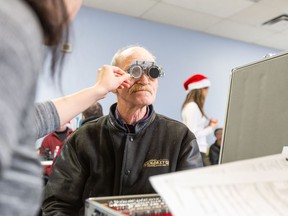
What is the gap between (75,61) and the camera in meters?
3.67

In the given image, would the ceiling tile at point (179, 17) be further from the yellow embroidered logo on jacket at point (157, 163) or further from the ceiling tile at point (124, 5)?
the yellow embroidered logo on jacket at point (157, 163)

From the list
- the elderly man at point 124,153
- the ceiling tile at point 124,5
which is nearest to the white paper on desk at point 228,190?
the elderly man at point 124,153

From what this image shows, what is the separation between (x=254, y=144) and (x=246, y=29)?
3655 millimetres

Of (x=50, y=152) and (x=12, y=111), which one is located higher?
(x=12, y=111)

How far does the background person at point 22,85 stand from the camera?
0.87 ft

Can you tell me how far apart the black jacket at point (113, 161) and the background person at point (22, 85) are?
0.56 m

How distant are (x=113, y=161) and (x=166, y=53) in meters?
3.37

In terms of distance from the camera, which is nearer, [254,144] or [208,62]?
[254,144]

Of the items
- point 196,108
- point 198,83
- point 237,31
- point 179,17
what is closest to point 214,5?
point 179,17

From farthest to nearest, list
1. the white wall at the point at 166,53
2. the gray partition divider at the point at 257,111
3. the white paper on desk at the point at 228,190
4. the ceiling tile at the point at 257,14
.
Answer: the white wall at the point at 166,53
the ceiling tile at the point at 257,14
the gray partition divider at the point at 257,111
the white paper on desk at the point at 228,190

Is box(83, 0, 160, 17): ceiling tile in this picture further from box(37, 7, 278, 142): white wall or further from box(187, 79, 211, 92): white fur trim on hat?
box(187, 79, 211, 92): white fur trim on hat

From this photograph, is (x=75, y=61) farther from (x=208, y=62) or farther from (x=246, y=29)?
(x=246, y=29)

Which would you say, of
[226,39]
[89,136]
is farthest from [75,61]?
[89,136]

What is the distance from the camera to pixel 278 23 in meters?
3.81
